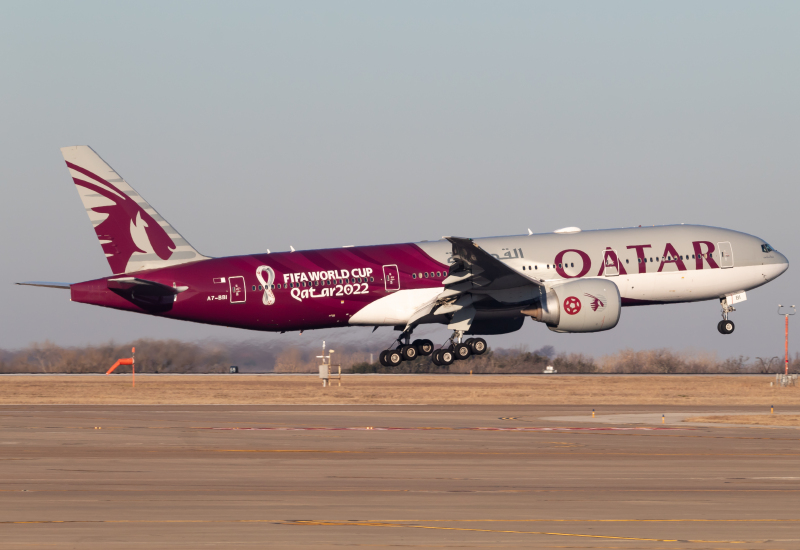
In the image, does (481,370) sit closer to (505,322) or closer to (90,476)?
(505,322)

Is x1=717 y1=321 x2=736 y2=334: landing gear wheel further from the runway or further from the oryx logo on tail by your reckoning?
the oryx logo on tail

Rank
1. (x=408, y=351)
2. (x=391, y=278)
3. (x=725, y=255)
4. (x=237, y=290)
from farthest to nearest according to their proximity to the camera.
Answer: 1. (x=408, y=351)
2. (x=725, y=255)
3. (x=391, y=278)
4. (x=237, y=290)

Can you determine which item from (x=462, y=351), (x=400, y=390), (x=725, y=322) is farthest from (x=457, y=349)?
(x=725, y=322)

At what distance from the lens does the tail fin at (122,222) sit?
143 feet

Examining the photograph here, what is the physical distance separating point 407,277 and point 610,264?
858 cm

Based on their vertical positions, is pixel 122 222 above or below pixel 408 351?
above

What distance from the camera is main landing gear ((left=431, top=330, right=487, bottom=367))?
44.3 meters

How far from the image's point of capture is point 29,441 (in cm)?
2630

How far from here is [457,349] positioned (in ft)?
145

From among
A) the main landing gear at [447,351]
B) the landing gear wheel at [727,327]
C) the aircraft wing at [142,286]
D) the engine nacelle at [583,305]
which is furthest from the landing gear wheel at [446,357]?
the landing gear wheel at [727,327]

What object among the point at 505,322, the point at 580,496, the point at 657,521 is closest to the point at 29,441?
the point at 580,496

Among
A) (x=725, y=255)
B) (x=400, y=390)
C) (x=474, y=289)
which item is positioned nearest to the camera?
(x=474, y=289)

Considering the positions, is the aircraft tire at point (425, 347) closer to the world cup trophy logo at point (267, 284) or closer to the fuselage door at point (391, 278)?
the fuselage door at point (391, 278)

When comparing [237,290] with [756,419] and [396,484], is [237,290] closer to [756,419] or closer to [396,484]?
[756,419]
